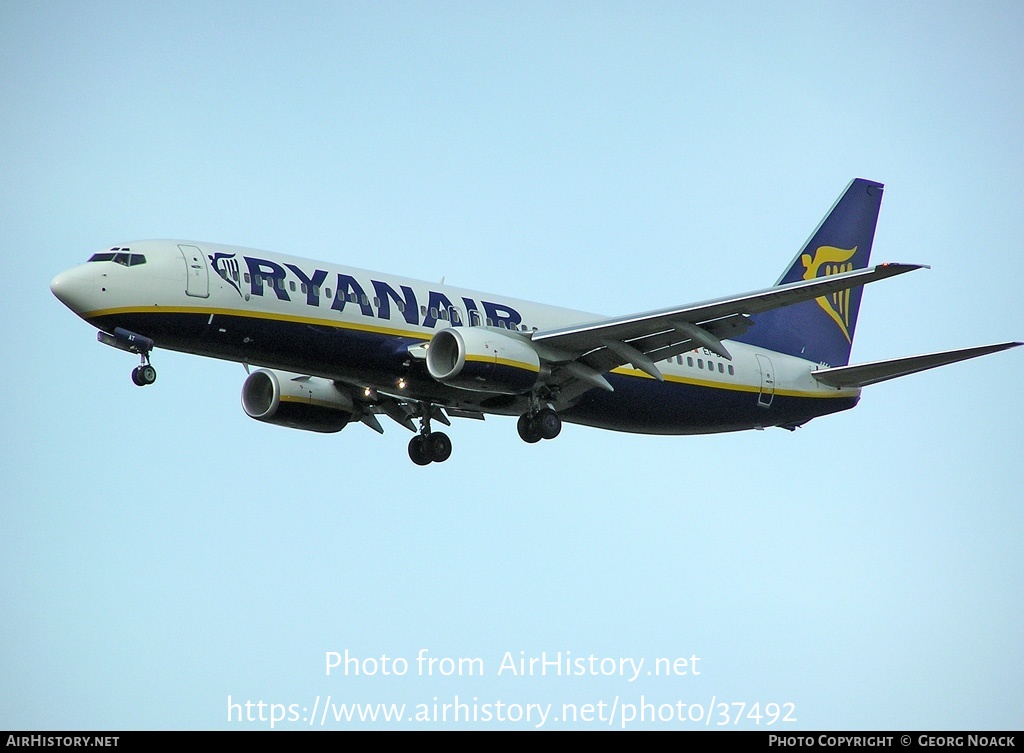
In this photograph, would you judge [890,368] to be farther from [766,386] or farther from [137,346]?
[137,346]

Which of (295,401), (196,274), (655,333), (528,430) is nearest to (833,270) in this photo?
(655,333)

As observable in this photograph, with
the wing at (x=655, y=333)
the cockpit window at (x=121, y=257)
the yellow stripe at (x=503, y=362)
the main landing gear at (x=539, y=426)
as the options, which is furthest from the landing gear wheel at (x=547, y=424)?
the cockpit window at (x=121, y=257)

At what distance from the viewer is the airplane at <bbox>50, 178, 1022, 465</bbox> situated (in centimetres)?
2953

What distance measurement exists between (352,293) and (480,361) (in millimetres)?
3392

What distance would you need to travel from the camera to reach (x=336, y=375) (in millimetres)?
31656

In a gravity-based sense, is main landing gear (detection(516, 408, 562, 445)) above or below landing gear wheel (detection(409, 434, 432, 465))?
above

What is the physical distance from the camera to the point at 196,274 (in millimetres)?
29750

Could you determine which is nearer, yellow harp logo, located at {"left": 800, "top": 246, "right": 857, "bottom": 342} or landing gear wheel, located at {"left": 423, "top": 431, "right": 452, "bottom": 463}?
landing gear wheel, located at {"left": 423, "top": 431, "right": 452, "bottom": 463}

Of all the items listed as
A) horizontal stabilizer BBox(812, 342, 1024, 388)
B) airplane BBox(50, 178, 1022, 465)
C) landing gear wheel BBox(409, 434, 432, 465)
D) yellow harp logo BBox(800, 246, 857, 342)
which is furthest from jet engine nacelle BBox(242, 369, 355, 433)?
yellow harp logo BBox(800, 246, 857, 342)

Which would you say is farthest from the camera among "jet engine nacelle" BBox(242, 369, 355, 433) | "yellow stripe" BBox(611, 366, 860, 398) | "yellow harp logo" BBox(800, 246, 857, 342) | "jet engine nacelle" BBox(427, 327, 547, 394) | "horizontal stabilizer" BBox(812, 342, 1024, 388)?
"yellow harp logo" BBox(800, 246, 857, 342)

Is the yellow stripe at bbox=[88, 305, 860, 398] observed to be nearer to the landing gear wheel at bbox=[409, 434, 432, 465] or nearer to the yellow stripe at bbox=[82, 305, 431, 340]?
the yellow stripe at bbox=[82, 305, 431, 340]

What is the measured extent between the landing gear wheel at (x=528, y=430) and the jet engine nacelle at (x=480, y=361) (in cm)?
203

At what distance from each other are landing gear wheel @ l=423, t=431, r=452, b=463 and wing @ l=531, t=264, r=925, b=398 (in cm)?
387
